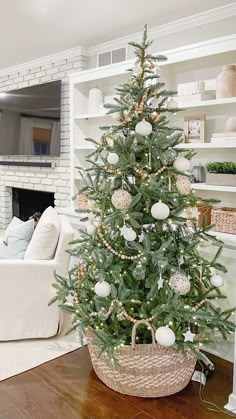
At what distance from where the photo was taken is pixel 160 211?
1.97m

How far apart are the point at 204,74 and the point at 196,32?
0.41 m

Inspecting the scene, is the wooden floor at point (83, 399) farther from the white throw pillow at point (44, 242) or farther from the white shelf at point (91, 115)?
the white shelf at point (91, 115)

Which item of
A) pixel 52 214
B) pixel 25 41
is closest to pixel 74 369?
pixel 52 214

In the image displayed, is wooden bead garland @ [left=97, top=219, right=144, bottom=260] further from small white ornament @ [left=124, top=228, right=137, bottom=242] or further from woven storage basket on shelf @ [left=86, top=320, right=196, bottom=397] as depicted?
woven storage basket on shelf @ [left=86, top=320, right=196, bottom=397]

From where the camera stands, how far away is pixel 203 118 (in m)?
3.11

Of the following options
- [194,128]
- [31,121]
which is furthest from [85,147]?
[194,128]

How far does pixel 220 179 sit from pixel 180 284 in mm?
1217

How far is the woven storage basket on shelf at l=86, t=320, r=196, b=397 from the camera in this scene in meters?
2.08

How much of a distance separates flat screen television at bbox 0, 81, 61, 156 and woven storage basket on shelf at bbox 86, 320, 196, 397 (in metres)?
2.88

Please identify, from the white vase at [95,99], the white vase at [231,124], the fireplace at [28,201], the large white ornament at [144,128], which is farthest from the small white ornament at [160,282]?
the fireplace at [28,201]

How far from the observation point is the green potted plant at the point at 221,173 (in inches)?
113

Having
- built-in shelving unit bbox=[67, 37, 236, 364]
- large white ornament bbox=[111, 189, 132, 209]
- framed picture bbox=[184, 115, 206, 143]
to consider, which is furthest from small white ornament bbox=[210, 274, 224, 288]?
framed picture bbox=[184, 115, 206, 143]

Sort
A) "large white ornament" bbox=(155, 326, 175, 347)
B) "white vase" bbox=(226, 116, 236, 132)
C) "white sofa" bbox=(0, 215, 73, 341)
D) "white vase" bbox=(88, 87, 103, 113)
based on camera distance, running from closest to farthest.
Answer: "large white ornament" bbox=(155, 326, 175, 347) < "white sofa" bbox=(0, 215, 73, 341) < "white vase" bbox=(226, 116, 236, 132) < "white vase" bbox=(88, 87, 103, 113)

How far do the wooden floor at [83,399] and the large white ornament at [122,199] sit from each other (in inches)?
42.3
